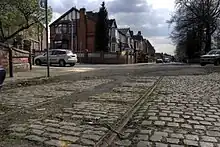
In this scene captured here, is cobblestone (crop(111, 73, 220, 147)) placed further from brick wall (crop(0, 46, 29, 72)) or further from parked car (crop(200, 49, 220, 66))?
parked car (crop(200, 49, 220, 66))

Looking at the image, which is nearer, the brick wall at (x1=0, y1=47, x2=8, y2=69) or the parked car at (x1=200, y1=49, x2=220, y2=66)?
the brick wall at (x1=0, y1=47, x2=8, y2=69)

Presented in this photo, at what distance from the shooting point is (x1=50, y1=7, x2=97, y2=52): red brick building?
62.5 m

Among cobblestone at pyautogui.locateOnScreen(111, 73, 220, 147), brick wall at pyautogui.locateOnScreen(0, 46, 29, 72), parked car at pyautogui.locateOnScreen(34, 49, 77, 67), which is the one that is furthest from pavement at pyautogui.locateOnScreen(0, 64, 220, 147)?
parked car at pyautogui.locateOnScreen(34, 49, 77, 67)

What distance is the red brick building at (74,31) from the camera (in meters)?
62.5

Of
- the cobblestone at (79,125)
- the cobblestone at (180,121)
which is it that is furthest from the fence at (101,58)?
the cobblestone at (79,125)

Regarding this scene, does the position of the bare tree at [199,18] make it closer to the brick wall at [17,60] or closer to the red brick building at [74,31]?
the red brick building at [74,31]

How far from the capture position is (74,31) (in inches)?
2484

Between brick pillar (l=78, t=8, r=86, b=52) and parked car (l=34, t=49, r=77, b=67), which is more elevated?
brick pillar (l=78, t=8, r=86, b=52)

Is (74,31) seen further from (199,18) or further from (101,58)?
(199,18)

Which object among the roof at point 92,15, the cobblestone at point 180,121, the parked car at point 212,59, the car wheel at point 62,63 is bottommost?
the cobblestone at point 180,121

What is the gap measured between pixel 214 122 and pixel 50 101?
13.4ft

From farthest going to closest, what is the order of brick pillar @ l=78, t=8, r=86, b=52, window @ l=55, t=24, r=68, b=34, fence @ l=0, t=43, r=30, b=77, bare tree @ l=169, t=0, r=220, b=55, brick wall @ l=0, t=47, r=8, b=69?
window @ l=55, t=24, r=68, b=34 → brick pillar @ l=78, t=8, r=86, b=52 → bare tree @ l=169, t=0, r=220, b=55 → fence @ l=0, t=43, r=30, b=77 → brick wall @ l=0, t=47, r=8, b=69

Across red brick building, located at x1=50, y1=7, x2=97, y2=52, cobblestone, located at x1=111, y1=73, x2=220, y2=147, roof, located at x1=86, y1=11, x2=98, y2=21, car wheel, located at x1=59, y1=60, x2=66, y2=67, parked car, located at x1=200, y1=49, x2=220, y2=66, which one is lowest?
cobblestone, located at x1=111, y1=73, x2=220, y2=147

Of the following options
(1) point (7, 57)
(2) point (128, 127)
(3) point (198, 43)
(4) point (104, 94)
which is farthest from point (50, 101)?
(3) point (198, 43)
